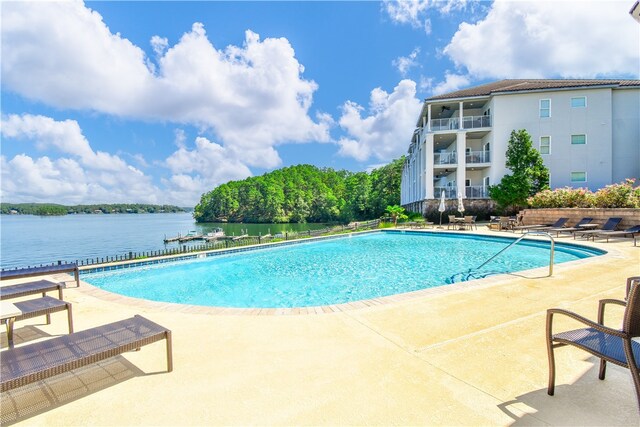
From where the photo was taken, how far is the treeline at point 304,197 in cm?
5144

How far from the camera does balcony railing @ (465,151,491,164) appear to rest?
952 inches

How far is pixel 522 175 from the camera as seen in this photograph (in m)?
21.1

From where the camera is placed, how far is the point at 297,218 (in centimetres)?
7744

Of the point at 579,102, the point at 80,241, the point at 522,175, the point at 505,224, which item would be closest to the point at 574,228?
the point at 505,224

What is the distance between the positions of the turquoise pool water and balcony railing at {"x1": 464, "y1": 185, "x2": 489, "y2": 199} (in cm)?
992

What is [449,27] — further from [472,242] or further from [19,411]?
[19,411]

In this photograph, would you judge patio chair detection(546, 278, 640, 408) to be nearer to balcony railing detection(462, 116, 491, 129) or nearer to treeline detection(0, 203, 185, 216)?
balcony railing detection(462, 116, 491, 129)

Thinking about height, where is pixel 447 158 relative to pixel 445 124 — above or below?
below

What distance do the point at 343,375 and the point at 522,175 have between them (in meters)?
23.5

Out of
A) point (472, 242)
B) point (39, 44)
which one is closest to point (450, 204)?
point (472, 242)

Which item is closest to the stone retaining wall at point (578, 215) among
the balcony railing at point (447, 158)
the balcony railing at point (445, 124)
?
the balcony railing at point (447, 158)

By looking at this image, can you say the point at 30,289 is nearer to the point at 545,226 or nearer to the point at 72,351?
the point at 72,351

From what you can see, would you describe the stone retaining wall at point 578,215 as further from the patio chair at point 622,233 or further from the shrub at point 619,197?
the shrub at point 619,197

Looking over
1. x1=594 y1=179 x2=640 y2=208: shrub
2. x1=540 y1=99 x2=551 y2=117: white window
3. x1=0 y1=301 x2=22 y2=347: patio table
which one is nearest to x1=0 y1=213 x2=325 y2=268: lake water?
x1=0 y1=301 x2=22 y2=347: patio table
